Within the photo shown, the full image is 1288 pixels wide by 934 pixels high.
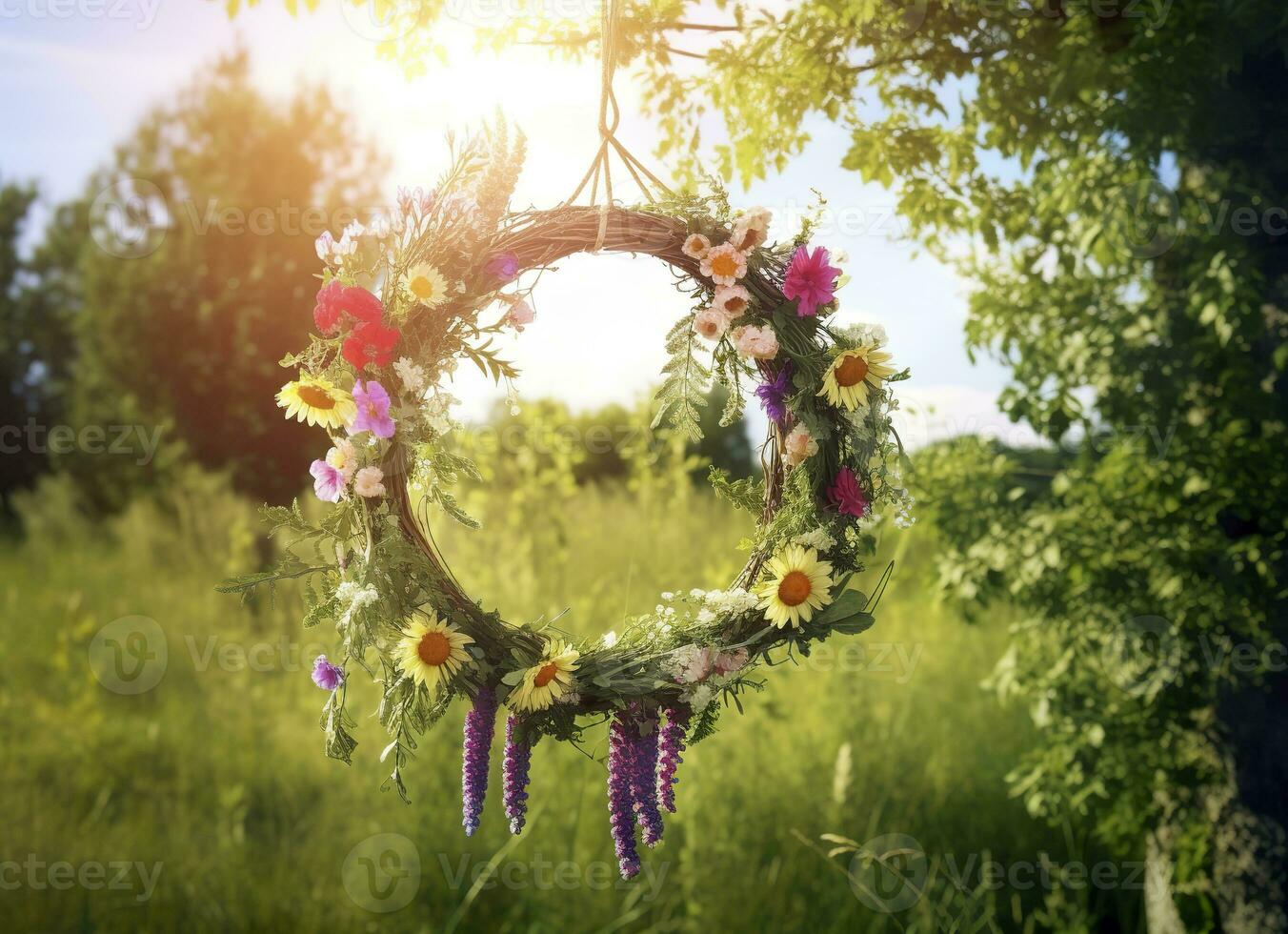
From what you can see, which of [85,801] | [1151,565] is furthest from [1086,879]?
[85,801]

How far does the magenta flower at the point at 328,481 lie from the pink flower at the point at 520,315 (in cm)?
43

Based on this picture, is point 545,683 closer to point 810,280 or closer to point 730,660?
point 730,660

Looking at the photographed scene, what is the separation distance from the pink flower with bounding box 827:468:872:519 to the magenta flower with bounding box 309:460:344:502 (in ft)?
3.04

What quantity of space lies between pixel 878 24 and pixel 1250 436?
2.01m

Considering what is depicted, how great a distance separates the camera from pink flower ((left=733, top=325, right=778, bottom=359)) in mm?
1909

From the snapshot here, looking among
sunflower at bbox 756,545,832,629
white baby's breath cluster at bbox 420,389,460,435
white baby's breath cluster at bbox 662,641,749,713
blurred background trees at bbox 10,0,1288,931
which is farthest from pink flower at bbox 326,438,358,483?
blurred background trees at bbox 10,0,1288,931

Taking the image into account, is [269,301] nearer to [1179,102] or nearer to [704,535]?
[704,535]

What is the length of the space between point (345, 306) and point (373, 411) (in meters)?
0.20

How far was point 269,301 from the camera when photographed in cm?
814

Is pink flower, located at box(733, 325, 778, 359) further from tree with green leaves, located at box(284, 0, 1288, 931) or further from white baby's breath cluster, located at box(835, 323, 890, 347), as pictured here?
tree with green leaves, located at box(284, 0, 1288, 931)

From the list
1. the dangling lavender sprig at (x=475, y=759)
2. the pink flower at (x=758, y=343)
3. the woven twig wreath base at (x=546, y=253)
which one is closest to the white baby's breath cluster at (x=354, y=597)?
the woven twig wreath base at (x=546, y=253)

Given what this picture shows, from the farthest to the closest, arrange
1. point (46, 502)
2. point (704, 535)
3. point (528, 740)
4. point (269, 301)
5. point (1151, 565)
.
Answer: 1. point (46, 502)
2. point (269, 301)
3. point (704, 535)
4. point (1151, 565)
5. point (528, 740)

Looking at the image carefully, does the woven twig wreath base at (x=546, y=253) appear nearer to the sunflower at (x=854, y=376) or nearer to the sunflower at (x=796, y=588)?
the sunflower at (x=796, y=588)

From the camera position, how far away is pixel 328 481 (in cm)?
181
